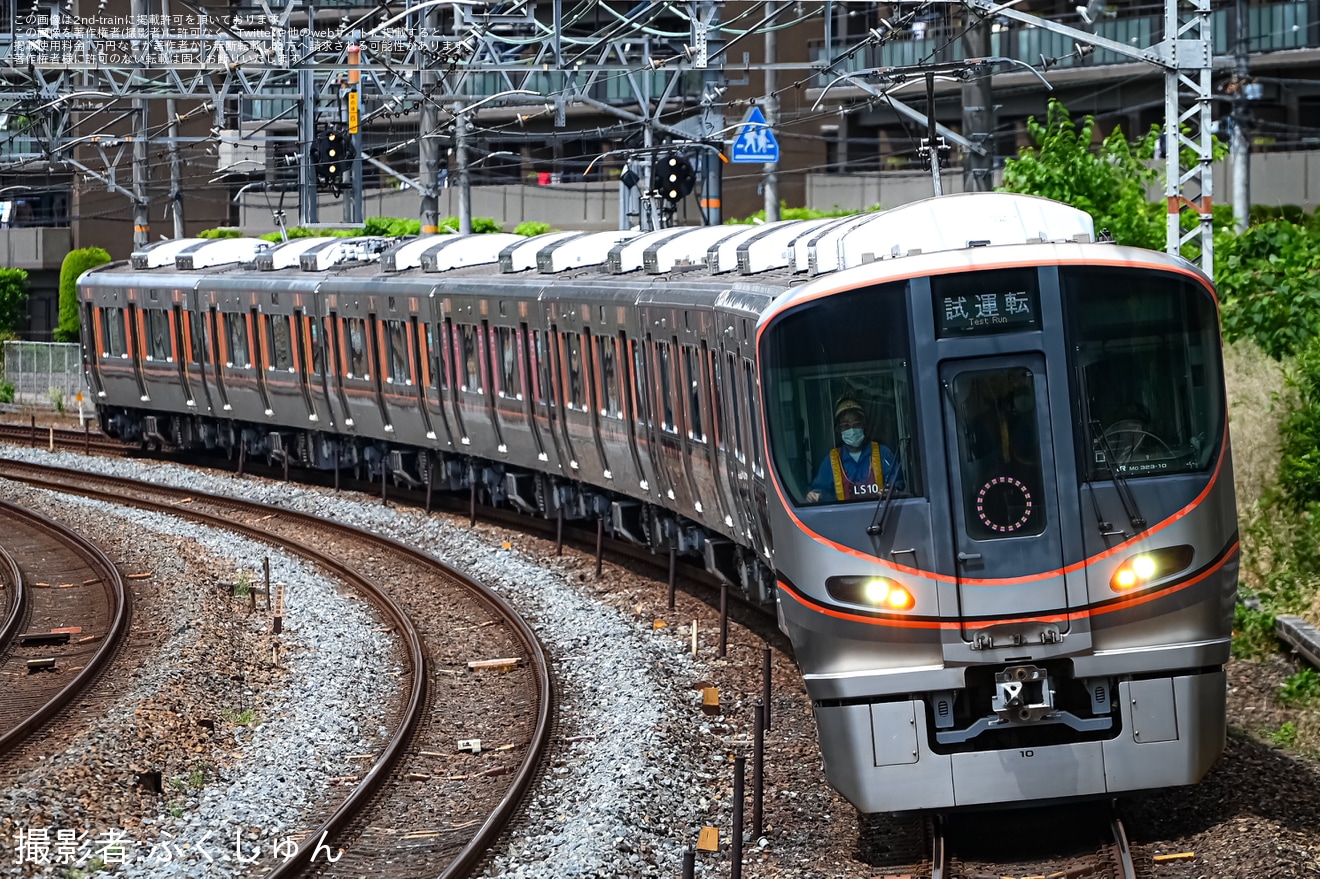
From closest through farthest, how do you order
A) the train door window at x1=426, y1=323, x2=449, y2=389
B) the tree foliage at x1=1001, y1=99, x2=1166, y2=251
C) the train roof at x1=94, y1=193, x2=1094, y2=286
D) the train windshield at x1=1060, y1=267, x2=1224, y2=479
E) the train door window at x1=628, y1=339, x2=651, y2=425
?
the train windshield at x1=1060, y1=267, x2=1224, y2=479, the train roof at x1=94, y1=193, x2=1094, y2=286, the train door window at x1=628, y1=339, x2=651, y2=425, the tree foliage at x1=1001, y1=99, x2=1166, y2=251, the train door window at x1=426, y1=323, x2=449, y2=389

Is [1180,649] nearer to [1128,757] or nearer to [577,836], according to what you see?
[1128,757]

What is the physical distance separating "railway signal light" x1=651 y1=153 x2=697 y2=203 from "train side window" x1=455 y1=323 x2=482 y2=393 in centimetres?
343

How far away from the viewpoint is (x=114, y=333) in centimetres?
3372

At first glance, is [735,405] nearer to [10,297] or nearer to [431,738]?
[431,738]

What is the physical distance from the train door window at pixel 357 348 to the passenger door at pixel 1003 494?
57.8 ft

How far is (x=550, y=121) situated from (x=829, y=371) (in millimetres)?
48339

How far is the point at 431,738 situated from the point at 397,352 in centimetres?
1311

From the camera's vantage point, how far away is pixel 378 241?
27.9 meters

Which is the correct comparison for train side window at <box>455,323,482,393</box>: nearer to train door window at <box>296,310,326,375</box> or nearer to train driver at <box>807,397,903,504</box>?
train door window at <box>296,310,326,375</box>

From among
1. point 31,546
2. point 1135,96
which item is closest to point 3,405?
point 31,546

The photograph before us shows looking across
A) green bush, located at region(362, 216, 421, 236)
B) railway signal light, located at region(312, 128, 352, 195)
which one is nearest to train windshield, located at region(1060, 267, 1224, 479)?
railway signal light, located at region(312, 128, 352, 195)

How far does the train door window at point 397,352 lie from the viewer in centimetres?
2530

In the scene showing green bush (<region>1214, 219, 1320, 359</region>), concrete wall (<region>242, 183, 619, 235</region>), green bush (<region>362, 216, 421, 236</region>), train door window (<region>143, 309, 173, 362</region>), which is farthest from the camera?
concrete wall (<region>242, 183, 619, 235</region>)

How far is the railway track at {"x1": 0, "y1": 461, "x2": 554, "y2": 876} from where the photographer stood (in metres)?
10.2
